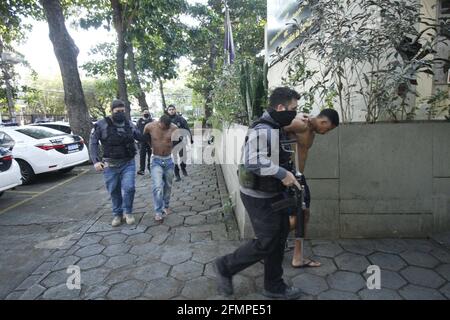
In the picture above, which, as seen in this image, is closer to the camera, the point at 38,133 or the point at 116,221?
the point at 116,221

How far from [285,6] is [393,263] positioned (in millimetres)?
6126

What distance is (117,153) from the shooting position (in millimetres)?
4707

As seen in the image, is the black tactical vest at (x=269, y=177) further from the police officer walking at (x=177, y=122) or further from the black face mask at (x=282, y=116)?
the police officer walking at (x=177, y=122)

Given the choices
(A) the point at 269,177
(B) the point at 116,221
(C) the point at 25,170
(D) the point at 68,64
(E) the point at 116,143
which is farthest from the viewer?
(D) the point at 68,64

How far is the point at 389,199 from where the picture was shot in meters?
4.01

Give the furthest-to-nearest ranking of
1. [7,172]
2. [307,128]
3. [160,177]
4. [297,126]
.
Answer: [7,172] → [160,177] → [307,128] → [297,126]

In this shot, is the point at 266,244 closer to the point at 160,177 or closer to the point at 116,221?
the point at 160,177

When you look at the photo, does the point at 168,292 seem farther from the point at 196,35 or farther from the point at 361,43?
the point at 196,35

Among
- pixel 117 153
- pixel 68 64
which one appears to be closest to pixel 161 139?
pixel 117 153

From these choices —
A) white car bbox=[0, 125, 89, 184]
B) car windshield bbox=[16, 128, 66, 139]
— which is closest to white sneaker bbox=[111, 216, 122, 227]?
white car bbox=[0, 125, 89, 184]

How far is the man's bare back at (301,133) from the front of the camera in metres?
2.86

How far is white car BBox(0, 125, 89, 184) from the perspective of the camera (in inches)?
318

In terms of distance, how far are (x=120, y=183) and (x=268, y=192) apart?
301cm
